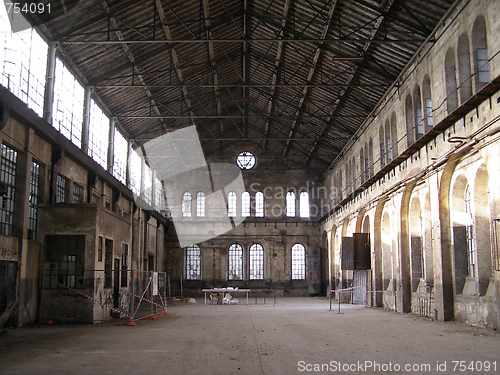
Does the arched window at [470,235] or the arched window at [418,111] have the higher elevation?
the arched window at [418,111]

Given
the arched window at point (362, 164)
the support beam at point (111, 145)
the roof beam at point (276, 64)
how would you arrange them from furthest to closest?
the arched window at point (362, 164) < the support beam at point (111, 145) < the roof beam at point (276, 64)

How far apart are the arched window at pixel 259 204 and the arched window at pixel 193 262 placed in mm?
5468

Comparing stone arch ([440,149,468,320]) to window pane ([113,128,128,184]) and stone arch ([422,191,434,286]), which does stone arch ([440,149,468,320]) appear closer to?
stone arch ([422,191,434,286])

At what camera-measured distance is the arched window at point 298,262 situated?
37.7m

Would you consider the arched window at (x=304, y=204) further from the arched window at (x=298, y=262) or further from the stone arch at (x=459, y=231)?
the stone arch at (x=459, y=231)

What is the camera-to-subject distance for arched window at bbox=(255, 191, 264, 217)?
3850cm

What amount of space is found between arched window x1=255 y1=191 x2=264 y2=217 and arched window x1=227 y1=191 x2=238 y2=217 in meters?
1.69

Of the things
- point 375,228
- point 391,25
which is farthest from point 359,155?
point 391,25

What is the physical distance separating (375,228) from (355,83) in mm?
7000

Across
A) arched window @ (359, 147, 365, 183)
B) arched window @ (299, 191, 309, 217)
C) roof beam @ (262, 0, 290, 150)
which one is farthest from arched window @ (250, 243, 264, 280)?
arched window @ (359, 147, 365, 183)

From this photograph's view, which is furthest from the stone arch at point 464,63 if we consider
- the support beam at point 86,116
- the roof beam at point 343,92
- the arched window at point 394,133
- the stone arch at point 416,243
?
the support beam at point 86,116

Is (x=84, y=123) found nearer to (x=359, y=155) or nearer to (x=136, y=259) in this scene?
(x=136, y=259)

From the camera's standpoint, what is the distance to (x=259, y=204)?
38.7m

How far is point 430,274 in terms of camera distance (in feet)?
59.1
